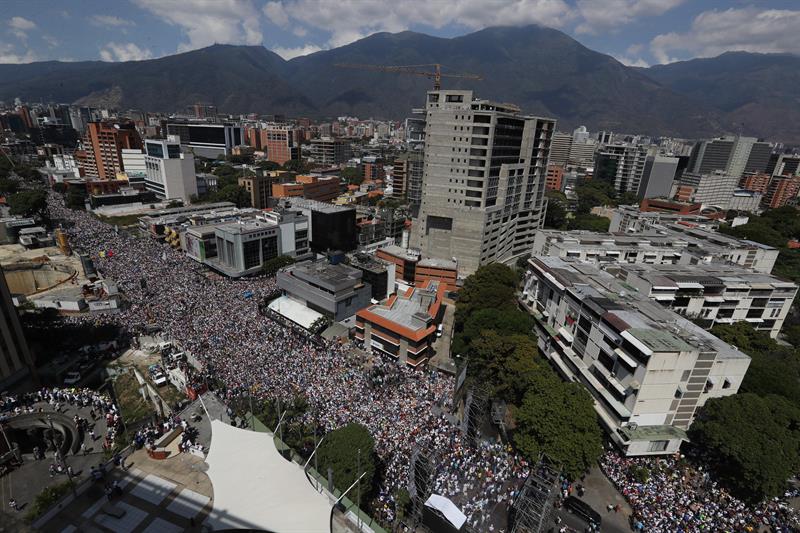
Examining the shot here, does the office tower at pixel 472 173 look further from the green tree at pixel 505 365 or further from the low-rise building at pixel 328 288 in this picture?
the green tree at pixel 505 365

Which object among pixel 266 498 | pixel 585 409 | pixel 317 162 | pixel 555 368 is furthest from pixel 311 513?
pixel 317 162

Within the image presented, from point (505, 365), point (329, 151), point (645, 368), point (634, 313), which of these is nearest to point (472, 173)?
point (634, 313)

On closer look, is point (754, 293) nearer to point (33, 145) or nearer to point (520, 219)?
point (520, 219)

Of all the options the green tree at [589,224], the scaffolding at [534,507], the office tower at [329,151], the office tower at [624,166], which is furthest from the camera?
the office tower at [329,151]

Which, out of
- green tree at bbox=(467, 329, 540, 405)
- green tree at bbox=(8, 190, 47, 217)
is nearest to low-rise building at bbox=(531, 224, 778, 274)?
green tree at bbox=(467, 329, 540, 405)

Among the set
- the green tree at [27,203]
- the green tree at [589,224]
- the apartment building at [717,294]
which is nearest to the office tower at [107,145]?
the green tree at [27,203]

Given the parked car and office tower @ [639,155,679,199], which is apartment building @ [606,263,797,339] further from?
office tower @ [639,155,679,199]
